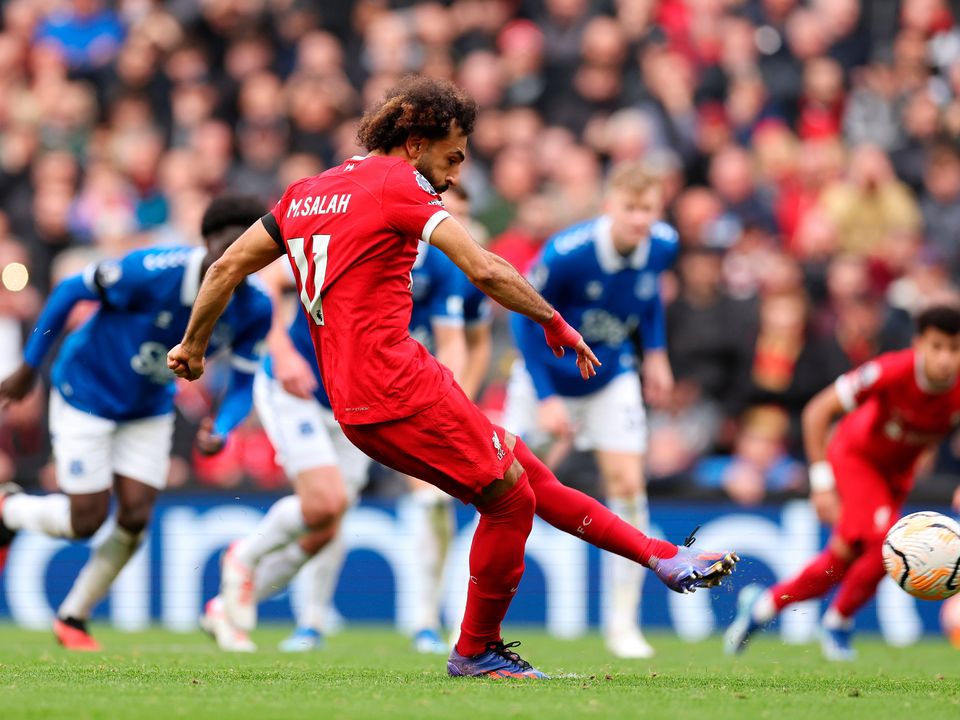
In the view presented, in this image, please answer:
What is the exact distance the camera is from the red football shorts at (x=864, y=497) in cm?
1027

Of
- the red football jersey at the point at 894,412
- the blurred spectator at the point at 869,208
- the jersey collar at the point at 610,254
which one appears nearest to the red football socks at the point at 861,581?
the red football jersey at the point at 894,412

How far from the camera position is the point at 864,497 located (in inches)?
413

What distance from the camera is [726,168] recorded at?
16.0 meters

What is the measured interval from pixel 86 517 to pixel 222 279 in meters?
2.96

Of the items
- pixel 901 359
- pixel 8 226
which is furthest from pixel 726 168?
pixel 8 226

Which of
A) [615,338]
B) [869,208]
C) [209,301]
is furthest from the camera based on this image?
[869,208]

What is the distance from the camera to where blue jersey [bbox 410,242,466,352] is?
32.9 feet

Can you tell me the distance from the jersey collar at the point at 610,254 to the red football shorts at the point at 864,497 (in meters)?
1.96

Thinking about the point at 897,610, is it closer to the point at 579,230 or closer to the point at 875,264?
the point at 875,264

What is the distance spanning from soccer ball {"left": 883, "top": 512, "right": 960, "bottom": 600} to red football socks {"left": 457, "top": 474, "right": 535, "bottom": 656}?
6.41 ft

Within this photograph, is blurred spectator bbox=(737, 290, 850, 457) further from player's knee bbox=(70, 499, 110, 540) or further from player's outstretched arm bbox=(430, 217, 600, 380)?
player's outstretched arm bbox=(430, 217, 600, 380)

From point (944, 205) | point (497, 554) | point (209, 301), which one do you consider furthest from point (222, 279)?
point (944, 205)

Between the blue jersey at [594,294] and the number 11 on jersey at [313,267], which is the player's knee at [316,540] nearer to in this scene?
the blue jersey at [594,294]

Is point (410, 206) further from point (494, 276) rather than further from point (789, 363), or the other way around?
point (789, 363)
